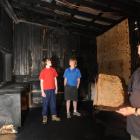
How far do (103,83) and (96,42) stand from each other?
407 cm

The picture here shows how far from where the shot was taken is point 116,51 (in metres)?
8.52

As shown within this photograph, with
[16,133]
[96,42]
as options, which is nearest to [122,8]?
[16,133]

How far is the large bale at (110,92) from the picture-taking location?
7094 millimetres

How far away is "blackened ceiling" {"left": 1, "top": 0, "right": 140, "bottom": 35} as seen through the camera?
6.71 meters

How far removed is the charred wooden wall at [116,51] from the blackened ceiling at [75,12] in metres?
0.28

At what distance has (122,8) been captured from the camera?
661 centimetres

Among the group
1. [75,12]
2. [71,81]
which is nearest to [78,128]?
[71,81]

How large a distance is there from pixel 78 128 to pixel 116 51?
9.40 ft

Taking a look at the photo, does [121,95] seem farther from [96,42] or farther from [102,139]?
[96,42]

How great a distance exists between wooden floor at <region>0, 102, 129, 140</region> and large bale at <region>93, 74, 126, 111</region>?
0.51 m

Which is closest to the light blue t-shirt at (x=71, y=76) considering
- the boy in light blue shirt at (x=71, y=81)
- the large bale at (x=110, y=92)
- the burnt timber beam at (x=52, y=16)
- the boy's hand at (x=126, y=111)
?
the boy in light blue shirt at (x=71, y=81)

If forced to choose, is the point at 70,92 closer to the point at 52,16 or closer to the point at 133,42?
the point at 133,42

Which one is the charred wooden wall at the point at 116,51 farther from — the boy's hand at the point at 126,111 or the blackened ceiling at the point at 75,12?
the boy's hand at the point at 126,111

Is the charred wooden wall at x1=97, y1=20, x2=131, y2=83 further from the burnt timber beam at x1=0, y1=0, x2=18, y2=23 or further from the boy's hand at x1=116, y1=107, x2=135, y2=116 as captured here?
the boy's hand at x1=116, y1=107, x2=135, y2=116
